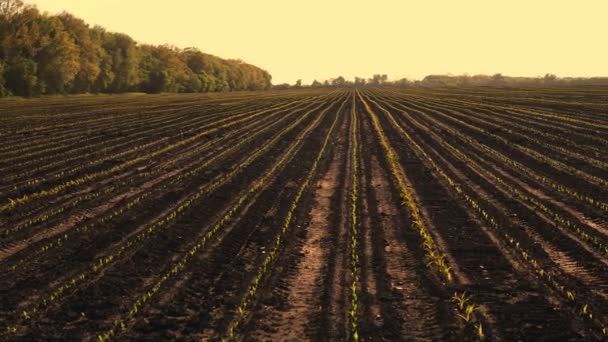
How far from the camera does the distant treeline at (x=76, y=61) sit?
5991 centimetres

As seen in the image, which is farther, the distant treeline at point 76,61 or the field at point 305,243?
the distant treeline at point 76,61

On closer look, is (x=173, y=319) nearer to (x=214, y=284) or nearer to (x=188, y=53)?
(x=214, y=284)

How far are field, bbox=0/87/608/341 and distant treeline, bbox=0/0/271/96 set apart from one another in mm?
47016

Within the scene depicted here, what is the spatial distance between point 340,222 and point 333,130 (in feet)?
56.0

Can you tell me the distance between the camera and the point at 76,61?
238 feet

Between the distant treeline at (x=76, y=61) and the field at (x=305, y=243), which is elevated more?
the distant treeline at (x=76, y=61)

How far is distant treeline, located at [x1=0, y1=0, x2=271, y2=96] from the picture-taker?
2359 inches

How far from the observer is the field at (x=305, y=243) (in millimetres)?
6422

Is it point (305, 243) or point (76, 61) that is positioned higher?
point (76, 61)

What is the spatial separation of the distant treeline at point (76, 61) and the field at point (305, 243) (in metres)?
47.0

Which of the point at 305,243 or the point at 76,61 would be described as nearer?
the point at 305,243

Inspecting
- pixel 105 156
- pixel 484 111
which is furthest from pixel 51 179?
pixel 484 111

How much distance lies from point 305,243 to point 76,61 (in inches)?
2877

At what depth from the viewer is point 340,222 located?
1065cm
